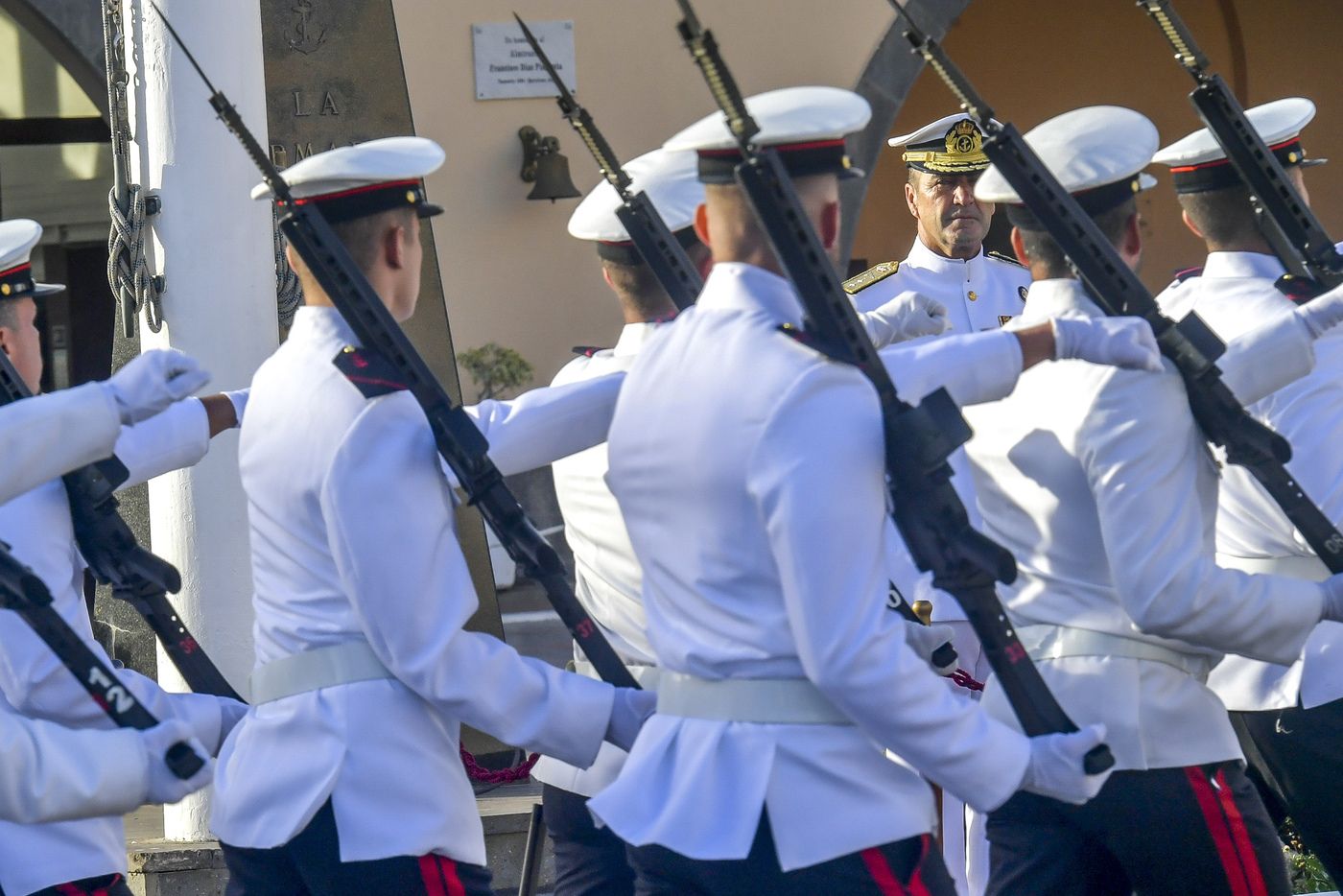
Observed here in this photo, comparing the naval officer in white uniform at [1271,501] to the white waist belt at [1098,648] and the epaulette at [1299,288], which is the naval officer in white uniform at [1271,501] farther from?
the white waist belt at [1098,648]

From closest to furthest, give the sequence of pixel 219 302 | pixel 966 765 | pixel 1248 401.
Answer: pixel 966 765 < pixel 1248 401 < pixel 219 302

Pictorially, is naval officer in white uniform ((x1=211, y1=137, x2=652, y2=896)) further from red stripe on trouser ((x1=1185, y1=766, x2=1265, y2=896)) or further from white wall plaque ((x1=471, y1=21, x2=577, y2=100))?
white wall plaque ((x1=471, y1=21, x2=577, y2=100))

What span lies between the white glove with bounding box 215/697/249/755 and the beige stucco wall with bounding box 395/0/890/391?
6.28 m

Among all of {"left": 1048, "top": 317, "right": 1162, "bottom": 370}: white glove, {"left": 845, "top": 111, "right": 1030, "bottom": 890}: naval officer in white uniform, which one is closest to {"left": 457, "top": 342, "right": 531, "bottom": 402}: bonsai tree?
{"left": 845, "top": 111, "right": 1030, "bottom": 890}: naval officer in white uniform

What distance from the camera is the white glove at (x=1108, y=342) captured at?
285 centimetres

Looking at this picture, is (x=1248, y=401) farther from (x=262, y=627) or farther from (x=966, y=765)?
(x=262, y=627)

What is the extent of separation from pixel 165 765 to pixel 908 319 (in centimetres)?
191

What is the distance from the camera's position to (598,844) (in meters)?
3.50

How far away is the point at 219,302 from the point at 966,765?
296 centimetres

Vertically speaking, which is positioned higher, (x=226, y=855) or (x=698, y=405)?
(x=698, y=405)

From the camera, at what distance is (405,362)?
9.57ft

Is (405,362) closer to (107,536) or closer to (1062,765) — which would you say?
(107,536)

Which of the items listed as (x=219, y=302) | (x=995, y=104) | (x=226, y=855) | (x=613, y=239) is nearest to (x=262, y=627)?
(x=226, y=855)

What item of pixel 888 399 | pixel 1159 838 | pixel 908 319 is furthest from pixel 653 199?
pixel 1159 838
